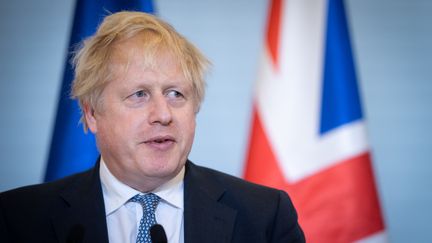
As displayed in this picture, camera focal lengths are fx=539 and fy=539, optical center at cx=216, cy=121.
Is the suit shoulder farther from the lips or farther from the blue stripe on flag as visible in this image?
the blue stripe on flag

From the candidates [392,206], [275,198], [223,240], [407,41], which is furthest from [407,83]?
[223,240]

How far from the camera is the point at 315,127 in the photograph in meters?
2.62

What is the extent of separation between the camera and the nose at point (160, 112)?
1633 mm

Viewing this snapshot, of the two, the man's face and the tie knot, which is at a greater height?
the man's face

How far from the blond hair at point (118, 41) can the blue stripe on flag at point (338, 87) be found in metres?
0.99

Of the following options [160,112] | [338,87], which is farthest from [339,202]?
[160,112]

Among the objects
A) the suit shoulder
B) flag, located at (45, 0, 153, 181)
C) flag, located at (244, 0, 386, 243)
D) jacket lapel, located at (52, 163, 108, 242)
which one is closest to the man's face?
jacket lapel, located at (52, 163, 108, 242)

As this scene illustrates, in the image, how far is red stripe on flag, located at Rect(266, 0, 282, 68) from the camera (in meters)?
2.71

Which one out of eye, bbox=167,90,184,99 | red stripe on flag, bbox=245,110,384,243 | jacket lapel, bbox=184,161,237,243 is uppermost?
eye, bbox=167,90,184,99

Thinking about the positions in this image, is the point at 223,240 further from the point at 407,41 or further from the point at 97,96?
the point at 407,41

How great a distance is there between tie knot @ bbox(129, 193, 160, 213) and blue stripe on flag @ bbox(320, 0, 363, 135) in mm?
1135

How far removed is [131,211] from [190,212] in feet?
0.63

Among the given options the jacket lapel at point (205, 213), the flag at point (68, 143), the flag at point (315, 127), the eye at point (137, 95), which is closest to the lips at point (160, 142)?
the eye at point (137, 95)

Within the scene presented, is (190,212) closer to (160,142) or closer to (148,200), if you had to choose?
(148,200)
